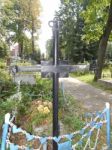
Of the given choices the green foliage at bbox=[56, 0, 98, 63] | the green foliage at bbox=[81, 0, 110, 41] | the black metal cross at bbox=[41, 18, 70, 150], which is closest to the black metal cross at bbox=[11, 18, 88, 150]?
the black metal cross at bbox=[41, 18, 70, 150]

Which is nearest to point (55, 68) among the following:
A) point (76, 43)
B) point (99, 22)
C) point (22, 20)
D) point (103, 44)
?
point (103, 44)

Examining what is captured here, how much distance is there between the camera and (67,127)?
6.89 metres

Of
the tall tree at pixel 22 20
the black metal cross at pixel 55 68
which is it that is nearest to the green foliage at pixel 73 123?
the black metal cross at pixel 55 68

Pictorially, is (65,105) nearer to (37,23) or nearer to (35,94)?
(35,94)

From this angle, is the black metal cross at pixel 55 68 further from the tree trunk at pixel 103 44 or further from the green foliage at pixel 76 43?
the green foliage at pixel 76 43

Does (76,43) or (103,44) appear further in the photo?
(76,43)

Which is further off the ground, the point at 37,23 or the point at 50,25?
the point at 37,23

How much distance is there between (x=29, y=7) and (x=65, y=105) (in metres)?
37.1

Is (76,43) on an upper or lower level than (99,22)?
lower

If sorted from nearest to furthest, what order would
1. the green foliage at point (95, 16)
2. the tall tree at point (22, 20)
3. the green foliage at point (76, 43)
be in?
1. the green foliage at point (95, 16)
2. the green foliage at point (76, 43)
3. the tall tree at point (22, 20)

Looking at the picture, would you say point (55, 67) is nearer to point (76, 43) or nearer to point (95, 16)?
point (95, 16)

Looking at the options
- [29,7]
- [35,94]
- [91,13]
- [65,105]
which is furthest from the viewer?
[29,7]

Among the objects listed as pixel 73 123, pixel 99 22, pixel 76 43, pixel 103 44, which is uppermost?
pixel 99 22

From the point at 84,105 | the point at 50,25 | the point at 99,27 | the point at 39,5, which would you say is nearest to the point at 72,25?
the point at 39,5
